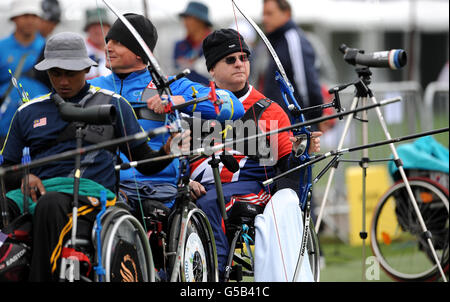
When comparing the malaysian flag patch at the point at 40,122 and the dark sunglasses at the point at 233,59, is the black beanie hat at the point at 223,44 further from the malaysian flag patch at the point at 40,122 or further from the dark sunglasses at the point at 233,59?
the malaysian flag patch at the point at 40,122

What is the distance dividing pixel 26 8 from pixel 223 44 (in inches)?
129

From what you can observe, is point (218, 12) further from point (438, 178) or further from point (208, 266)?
point (208, 266)

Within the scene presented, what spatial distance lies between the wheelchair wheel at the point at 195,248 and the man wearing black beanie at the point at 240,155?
179 mm

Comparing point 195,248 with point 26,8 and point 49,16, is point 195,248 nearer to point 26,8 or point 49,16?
point 26,8

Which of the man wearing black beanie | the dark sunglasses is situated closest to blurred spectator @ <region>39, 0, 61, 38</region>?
the man wearing black beanie

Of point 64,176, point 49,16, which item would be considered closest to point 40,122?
point 64,176

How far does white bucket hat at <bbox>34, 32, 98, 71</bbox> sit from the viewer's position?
157 inches

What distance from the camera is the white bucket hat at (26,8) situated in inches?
303

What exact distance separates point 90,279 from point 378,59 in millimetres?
2560

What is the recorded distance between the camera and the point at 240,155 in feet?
16.3

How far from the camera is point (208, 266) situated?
14.5ft

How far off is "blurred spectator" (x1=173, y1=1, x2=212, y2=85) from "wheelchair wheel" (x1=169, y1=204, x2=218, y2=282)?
3.49m

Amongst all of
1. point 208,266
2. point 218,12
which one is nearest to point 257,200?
point 208,266

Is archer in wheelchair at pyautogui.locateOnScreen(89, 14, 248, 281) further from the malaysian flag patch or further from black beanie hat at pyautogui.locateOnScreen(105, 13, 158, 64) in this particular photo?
the malaysian flag patch
